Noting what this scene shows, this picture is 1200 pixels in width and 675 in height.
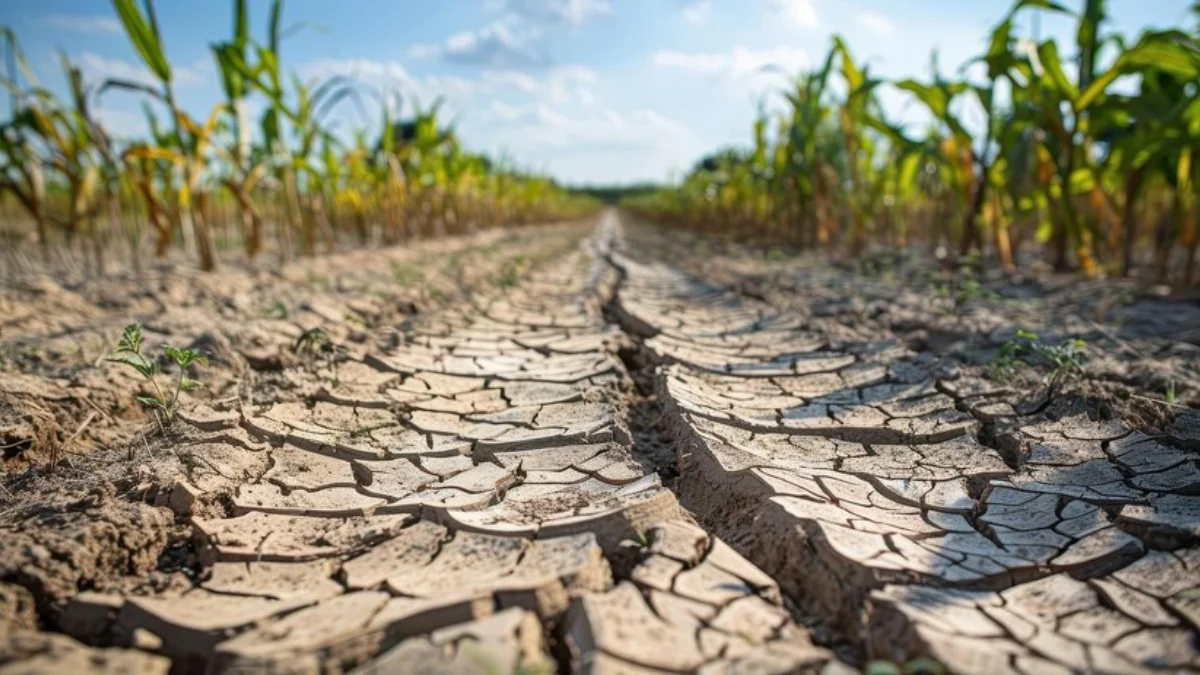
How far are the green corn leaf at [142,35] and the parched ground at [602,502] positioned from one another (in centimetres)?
162

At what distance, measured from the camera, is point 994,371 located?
97.6 inches

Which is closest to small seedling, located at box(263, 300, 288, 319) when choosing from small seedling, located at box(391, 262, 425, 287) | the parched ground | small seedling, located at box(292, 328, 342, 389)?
the parched ground

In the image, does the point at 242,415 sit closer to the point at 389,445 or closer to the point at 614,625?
the point at 389,445

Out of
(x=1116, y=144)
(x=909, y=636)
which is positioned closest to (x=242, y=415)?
(x=909, y=636)

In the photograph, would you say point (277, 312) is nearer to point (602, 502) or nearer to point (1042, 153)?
point (602, 502)

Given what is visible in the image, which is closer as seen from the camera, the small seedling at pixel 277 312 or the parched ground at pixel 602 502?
the parched ground at pixel 602 502

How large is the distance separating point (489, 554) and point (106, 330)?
2462mm

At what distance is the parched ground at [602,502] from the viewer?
1.10 m

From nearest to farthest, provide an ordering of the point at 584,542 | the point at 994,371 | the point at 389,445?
1. the point at 584,542
2. the point at 389,445
3. the point at 994,371

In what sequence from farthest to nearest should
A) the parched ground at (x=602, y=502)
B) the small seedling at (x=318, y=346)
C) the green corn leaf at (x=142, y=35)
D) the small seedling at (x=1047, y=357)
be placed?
1. the green corn leaf at (x=142, y=35)
2. the small seedling at (x=318, y=346)
3. the small seedling at (x=1047, y=357)
4. the parched ground at (x=602, y=502)

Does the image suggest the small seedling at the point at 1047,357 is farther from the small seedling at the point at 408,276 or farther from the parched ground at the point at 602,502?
the small seedling at the point at 408,276

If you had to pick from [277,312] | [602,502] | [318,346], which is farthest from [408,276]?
[602,502]

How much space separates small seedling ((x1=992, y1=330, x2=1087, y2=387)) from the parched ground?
0.04m

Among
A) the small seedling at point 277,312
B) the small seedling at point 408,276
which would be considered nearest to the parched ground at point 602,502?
the small seedling at point 277,312
